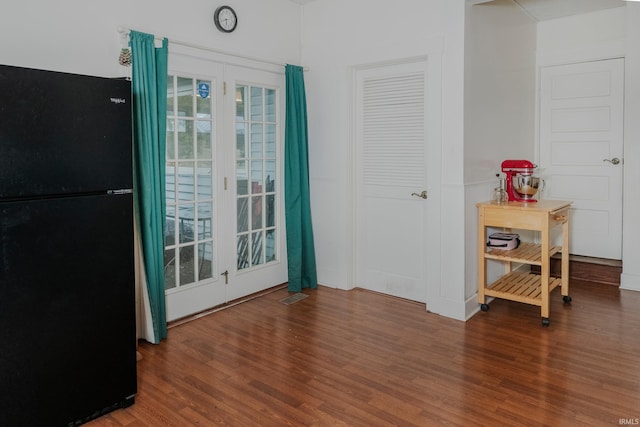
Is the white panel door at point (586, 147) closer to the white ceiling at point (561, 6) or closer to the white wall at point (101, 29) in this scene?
the white ceiling at point (561, 6)

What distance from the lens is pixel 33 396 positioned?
6.99 feet

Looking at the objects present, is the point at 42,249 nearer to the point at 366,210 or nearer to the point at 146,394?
the point at 146,394

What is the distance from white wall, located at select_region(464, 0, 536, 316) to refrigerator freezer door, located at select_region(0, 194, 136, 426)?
2.51 m

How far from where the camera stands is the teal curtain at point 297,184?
4.37 metres

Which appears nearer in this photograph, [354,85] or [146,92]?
[146,92]

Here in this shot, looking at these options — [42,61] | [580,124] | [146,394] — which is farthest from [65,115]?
[580,124]

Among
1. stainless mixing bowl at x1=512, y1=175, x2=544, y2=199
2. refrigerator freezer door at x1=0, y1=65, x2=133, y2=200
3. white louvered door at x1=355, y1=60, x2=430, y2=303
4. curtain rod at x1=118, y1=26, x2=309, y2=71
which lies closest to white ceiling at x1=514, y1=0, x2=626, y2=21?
white louvered door at x1=355, y1=60, x2=430, y2=303

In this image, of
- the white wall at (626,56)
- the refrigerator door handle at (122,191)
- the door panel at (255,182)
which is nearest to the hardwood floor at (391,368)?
the door panel at (255,182)

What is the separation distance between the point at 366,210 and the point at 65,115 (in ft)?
9.27

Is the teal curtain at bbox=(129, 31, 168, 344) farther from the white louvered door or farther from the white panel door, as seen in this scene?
the white panel door

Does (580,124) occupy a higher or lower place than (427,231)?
higher

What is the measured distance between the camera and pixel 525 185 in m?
3.91

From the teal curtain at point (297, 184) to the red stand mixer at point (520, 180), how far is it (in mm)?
1750

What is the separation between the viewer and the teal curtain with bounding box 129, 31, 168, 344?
313 centimetres
